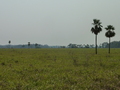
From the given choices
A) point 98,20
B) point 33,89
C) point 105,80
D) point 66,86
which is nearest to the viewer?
point 33,89

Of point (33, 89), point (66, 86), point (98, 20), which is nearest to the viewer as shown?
point (33, 89)

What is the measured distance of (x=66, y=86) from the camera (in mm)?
11125

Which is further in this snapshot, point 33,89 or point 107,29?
point 107,29

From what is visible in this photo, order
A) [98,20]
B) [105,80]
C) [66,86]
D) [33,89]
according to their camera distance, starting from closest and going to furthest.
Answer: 1. [33,89]
2. [66,86]
3. [105,80]
4. [98,20]

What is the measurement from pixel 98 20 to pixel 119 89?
5013 cm

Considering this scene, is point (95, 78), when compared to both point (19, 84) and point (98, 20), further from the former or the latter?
point (98, 20)

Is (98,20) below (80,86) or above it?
above

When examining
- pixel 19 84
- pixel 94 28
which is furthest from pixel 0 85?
pixel 94 28

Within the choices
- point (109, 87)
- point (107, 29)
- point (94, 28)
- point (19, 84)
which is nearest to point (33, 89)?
point (19, 84)

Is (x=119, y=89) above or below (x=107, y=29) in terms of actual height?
below

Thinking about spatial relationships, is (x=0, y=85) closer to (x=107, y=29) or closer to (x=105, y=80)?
(x=105, y=80)

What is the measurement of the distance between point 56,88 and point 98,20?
51.0 metres

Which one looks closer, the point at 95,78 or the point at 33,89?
the point at 33,89

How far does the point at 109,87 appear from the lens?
11.3m
